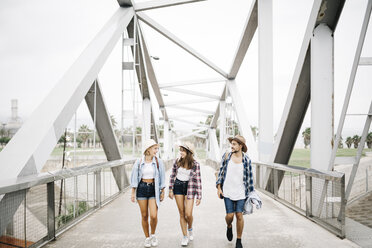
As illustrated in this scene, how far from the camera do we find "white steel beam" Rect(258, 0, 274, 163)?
862 centimetres

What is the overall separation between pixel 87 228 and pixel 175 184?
1.68 meters

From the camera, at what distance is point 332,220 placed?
4348 millimetres

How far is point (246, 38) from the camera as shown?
11516 mm

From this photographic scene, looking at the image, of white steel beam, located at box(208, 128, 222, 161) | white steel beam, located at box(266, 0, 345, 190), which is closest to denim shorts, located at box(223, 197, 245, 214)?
white steel beam, located at box(266, 0, 345, 190)

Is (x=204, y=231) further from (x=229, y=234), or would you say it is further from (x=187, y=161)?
(x=187, y=161)

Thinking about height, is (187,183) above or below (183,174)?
below

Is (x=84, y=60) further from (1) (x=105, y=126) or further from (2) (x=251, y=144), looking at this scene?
(2) (x=251, y=144)

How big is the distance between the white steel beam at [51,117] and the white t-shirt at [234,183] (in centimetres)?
239

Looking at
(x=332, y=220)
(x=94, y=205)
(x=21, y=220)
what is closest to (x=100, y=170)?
(x=94, y=205)

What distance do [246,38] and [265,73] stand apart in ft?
11.1

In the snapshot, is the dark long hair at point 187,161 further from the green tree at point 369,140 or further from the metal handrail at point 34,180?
the green tree at point 369,140

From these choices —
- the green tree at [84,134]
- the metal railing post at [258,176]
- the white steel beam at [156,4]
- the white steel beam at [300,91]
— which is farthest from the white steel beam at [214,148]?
the green tree at [84,134]

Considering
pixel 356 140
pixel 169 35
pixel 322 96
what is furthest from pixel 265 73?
pixel 169 35

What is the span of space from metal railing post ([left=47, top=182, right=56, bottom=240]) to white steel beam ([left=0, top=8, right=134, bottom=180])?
30cm
